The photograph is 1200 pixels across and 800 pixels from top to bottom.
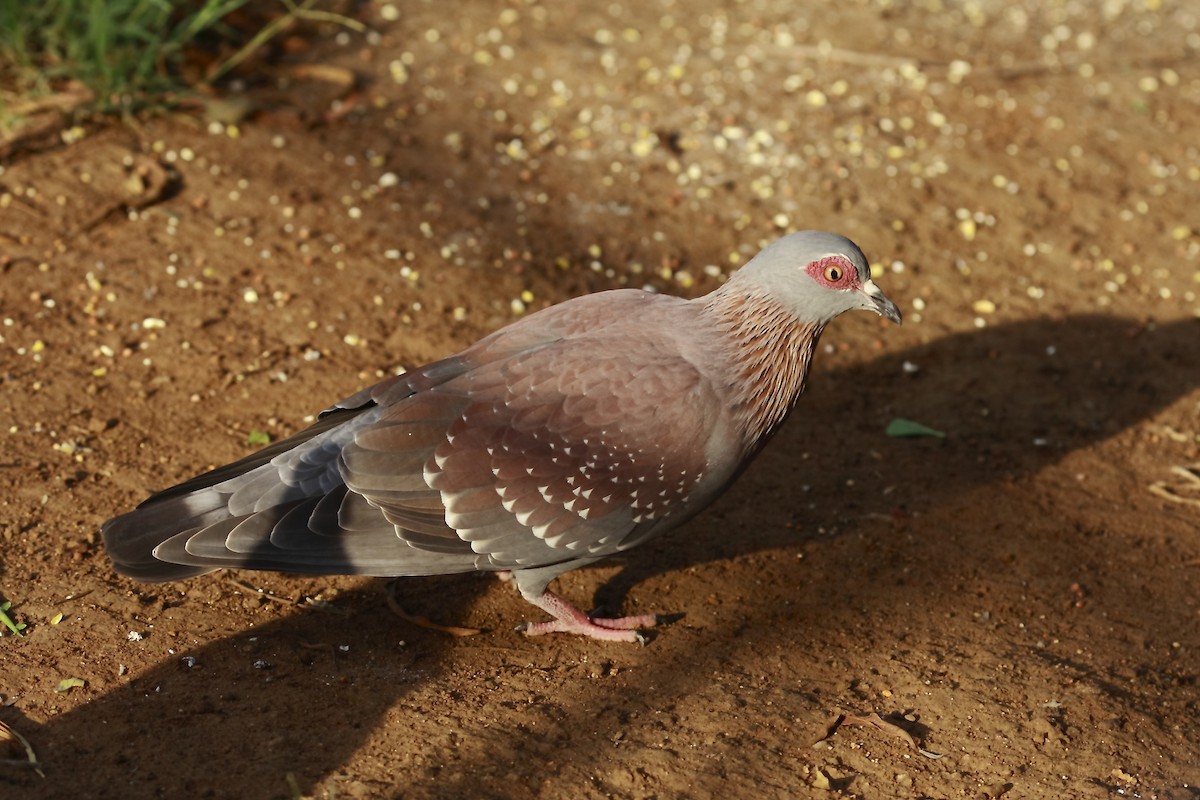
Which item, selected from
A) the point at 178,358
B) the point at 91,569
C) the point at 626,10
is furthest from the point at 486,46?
the point at 91,569

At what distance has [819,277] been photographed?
4246 mm

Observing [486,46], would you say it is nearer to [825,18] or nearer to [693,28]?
[693,28]

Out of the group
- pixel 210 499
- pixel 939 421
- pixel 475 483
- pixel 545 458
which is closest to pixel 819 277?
pixel 545 458

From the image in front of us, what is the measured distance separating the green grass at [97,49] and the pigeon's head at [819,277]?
3.67m

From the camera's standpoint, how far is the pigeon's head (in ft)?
13.9

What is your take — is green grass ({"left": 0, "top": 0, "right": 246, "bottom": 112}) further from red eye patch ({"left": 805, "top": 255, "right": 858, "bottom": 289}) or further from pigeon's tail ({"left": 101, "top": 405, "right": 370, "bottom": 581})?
red eye patch ({"left": 805, "top": 255, "right": 858, "bottom": 289})

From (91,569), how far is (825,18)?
6417 millimetres

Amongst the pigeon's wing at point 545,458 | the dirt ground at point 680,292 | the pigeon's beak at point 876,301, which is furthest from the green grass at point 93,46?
the pigeon's beak at point 876,301

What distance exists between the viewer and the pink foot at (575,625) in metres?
4.27

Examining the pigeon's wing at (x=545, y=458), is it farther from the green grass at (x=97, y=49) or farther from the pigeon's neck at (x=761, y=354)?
the green grass at (x=97, y=49)

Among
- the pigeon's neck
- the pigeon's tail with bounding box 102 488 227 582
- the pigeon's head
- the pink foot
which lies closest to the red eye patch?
the pigeon's head

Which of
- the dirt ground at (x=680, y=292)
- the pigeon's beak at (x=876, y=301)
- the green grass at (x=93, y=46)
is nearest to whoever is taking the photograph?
the dirt ground at (x=680, y=292)

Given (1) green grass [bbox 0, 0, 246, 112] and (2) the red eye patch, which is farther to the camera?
(1) green grass [bbox 0, 0, 246, 112]

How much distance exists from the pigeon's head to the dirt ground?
1.11 m
